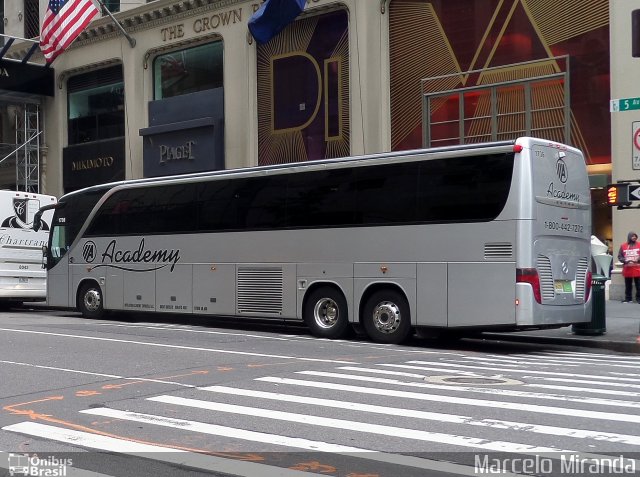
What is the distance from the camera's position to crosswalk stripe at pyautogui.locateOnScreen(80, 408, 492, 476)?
22.1 feet

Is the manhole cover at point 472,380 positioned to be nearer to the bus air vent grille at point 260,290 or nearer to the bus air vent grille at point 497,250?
the bus air vent grille at point 497,250

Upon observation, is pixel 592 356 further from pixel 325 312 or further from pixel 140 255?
pixel 140 255

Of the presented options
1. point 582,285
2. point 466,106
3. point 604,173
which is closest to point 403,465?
point 582,285

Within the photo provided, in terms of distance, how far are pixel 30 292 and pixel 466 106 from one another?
14.0 metres

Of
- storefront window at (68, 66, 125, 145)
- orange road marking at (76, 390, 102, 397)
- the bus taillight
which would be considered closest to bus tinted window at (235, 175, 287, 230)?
the bus taillight

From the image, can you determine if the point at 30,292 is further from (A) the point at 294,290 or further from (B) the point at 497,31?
(B) the point at 497,31

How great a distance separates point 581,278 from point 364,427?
9244 millimetres

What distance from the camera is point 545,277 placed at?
15.3 meters

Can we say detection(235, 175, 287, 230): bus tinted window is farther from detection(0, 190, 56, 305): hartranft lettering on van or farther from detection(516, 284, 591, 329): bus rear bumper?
detection(0, 190, 56, 305): hartranft lettering on van

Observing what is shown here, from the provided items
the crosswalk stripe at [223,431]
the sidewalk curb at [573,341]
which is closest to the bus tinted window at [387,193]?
the sidewalk curb at [573,341]

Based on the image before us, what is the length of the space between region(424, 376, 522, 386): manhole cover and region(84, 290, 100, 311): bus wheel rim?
13.5 m

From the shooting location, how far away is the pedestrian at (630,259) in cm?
2105

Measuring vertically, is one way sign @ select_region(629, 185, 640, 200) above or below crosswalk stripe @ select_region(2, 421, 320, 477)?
above

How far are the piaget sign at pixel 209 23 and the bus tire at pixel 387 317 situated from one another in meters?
16.0
